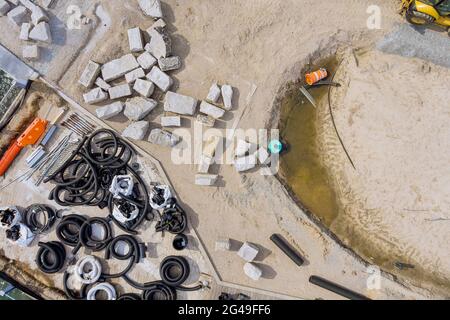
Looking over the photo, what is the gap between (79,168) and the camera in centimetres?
1236

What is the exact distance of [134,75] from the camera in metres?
12.3

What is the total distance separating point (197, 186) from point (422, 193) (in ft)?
22.2

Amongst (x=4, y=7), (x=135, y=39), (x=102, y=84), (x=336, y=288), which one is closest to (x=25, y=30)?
(x=4, y=7)

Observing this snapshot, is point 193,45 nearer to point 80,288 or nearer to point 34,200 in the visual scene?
point 34,200

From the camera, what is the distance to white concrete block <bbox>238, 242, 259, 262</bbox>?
39.0 feet

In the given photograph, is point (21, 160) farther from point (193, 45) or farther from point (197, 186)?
point (193, 45)

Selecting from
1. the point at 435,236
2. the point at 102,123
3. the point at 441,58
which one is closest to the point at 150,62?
the point at 102,123

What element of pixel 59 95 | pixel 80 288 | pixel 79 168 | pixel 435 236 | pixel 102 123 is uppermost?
pixel 59 95

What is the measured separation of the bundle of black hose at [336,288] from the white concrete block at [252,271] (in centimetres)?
158

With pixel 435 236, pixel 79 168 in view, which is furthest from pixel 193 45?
pixel 435 236

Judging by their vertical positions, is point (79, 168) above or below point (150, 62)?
below

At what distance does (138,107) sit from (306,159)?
5333 millimetres

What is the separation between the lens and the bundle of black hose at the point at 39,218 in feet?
40.3

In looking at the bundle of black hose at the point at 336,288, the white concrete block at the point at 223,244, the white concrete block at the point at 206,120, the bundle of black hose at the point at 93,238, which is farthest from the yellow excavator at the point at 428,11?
the bundle of black hose at the point at 93,238
